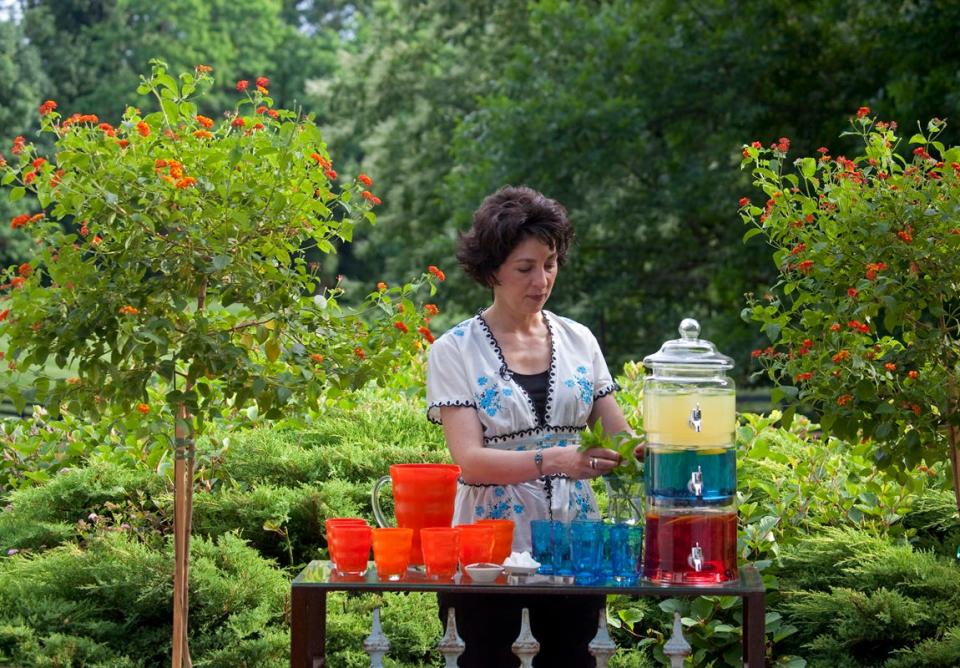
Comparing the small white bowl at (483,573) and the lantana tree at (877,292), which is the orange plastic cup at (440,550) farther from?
the lantana tree at (877,292)

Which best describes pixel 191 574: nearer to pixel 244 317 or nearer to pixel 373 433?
pixel 244 317

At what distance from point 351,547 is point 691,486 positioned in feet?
2.59

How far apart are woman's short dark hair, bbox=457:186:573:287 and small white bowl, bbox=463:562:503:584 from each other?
0.85m

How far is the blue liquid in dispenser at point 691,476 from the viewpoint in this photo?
9.78 feet

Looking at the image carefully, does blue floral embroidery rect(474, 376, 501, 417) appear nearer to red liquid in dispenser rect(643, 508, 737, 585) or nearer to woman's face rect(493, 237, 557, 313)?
woman's face rect(493, 237, 557, 313)

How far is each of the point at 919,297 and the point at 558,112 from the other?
486 inches

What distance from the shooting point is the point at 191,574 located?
5.08 m

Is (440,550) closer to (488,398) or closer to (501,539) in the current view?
(501,539)

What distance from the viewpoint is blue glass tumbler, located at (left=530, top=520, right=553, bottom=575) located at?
3.09 metres

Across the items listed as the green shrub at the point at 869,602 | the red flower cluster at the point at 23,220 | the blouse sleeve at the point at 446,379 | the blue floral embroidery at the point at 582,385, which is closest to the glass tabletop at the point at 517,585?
the blouse sleeve at the point at 446,379

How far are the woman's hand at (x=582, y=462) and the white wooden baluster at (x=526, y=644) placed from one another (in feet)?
1.13

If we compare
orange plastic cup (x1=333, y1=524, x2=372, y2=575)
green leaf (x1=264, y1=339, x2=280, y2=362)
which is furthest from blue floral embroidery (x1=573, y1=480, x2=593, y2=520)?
green leaf (x1=264, y1=339, x2=280, y2=362)

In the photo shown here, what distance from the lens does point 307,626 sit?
3111mm

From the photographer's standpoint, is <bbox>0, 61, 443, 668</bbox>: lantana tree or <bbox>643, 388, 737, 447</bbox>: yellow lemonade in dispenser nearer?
<bbox>643, 388, 737, 447</bbox>: yellow lemonade in dispenser
